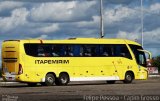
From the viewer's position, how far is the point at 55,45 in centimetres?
3831

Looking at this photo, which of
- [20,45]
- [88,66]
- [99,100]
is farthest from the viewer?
[88,66]

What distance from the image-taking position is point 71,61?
39.1m

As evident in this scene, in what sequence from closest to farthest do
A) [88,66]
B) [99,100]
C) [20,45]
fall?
[99,100] < [20,45] < [88,66]

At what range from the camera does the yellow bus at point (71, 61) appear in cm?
3734

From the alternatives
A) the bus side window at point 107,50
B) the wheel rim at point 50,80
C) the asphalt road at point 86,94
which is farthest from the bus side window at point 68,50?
the asphalt road at point 86,94

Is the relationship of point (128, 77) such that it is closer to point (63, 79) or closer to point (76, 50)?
point (76, 50)

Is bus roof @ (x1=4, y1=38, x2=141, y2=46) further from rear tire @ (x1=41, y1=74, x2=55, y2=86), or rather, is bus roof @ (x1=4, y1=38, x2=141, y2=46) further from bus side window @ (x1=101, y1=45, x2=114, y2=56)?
rear tire @ (x1=41, y1=74, x2=55, y2=86)

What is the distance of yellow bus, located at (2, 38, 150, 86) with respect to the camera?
3734cm

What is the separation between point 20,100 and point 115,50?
1785cm

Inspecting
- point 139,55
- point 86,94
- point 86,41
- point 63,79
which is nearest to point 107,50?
point 86,41

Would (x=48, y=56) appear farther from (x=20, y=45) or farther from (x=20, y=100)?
(x=20, y=100)

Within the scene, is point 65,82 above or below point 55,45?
below

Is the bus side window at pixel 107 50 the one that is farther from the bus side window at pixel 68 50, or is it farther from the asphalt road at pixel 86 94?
the asphalt road at pixel 86 94

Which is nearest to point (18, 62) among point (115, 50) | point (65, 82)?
point (65, 82)
